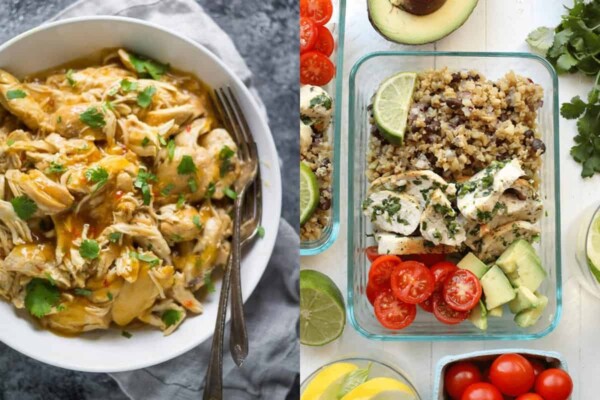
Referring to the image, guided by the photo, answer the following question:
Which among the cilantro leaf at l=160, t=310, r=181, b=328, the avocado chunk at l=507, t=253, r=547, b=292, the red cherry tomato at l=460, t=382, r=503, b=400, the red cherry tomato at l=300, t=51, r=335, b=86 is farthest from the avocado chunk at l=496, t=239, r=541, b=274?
the cilantro leaf at l=160, t=310, r=181, b=328

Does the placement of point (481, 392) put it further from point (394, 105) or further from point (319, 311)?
point (394, 105)

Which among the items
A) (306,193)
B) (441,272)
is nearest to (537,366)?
(441,272)

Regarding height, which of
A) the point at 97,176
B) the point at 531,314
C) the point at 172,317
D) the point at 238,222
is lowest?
the point at 531,314

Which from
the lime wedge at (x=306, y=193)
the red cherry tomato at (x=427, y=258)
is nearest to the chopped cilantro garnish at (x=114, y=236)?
the lime wedge at (x=306, y=193)

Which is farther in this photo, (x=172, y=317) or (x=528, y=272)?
(x=528, y=272)

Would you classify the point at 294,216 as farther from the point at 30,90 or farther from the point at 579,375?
the point at 579,375

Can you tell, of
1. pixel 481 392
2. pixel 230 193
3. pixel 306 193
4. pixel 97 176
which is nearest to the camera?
pixel 97 176

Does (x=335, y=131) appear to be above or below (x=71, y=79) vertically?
below

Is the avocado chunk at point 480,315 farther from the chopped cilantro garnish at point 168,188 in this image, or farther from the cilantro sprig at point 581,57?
the chopped cilantro garnish at point 168,188
